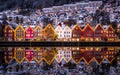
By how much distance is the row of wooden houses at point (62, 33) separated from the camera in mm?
22203

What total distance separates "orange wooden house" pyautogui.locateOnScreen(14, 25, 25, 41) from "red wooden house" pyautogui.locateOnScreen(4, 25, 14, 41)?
205 millimetres

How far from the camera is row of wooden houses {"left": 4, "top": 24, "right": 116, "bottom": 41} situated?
72.8ft

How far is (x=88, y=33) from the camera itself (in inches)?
888

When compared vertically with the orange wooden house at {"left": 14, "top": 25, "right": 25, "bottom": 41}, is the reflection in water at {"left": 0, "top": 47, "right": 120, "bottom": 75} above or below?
above

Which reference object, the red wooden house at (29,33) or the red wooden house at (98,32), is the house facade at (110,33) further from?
the red wooden house at (29,33)

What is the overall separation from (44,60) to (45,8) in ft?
49.6

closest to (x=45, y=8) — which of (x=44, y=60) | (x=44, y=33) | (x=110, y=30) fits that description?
(x=44, y=33)

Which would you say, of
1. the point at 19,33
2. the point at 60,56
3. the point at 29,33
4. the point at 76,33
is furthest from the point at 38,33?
the point at 60,56

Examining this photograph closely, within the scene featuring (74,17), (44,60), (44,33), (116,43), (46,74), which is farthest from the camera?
(74,17)

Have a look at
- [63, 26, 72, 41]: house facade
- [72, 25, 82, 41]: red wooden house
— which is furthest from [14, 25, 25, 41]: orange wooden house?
[72, 25, 82, 41]: red wooden house

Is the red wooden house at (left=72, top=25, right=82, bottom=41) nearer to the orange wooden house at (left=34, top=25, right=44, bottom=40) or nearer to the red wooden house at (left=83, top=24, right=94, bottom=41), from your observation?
the red wooden house at (left=83, top=24, right=94, bottom=41)

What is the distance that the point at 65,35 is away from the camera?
2259 centimetres

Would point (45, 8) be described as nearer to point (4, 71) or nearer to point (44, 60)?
point (44, 60)

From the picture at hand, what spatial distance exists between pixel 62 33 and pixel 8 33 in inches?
118
